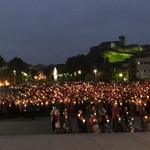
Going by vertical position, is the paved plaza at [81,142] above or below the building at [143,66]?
below

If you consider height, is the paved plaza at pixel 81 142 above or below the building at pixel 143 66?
below

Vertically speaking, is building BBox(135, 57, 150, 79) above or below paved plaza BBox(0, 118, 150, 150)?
above

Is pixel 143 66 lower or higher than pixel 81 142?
higher

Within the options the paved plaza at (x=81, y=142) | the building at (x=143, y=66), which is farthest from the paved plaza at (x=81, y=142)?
the building at (x=143, y=66)

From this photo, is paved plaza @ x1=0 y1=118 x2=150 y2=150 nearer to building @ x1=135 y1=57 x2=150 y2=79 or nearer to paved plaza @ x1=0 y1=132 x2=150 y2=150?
paved plaza @ x1=0 y1=132 x2=150 y2=150

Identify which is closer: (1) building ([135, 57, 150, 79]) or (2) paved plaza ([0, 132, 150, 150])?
(2) paved plaza ([0, 132, 150, 150])

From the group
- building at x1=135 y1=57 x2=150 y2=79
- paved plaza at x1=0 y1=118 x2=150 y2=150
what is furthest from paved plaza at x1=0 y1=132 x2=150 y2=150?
building at x1=135 y1=57 x2=150 y2=79

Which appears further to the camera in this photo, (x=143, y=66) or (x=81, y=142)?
(x=143, y=66)

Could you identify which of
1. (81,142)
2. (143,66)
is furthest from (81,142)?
(143,66)

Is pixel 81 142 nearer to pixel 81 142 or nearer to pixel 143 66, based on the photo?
pixel 81 142

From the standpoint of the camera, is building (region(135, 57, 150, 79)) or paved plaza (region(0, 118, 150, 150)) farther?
building (region(135, 57, 150, 79))

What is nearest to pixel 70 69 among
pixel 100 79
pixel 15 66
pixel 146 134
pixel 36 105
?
pixel 15 66

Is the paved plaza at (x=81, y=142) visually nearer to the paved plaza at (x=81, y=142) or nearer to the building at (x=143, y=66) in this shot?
the paved plaza at (x=81, y=142)

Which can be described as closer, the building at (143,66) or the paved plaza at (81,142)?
the paved plaza at (81,142)
